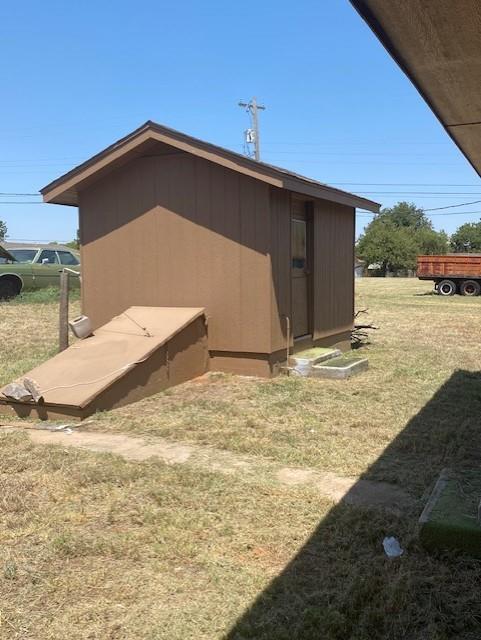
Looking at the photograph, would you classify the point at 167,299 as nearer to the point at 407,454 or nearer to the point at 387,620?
the point at 407,454

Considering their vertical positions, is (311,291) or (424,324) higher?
(311,291)

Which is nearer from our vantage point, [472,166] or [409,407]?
[472,166]

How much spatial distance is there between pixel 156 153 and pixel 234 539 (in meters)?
6.35

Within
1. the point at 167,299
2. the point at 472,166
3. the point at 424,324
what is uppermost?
the point at 472,166

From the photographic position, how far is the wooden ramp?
6.20 metres

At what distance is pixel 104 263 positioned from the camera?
29.6ft

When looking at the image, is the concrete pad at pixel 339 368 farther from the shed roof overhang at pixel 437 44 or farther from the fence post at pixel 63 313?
the shed roof overhang at pixel 437 44

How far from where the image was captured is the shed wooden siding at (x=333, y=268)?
378 inches

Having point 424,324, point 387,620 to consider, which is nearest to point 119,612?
point 387,620

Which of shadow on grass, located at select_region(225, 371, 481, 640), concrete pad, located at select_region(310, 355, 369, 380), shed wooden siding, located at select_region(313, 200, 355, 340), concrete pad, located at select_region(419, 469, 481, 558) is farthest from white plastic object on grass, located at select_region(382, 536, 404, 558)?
shed wooden siding, located at select_region(313, 200, 355, 340)

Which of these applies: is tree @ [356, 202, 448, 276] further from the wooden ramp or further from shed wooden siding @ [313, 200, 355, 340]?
the wooden ramp

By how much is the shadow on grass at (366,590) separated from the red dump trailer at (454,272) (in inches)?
953

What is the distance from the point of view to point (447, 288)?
89.7ft

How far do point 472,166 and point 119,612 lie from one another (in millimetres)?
4560
